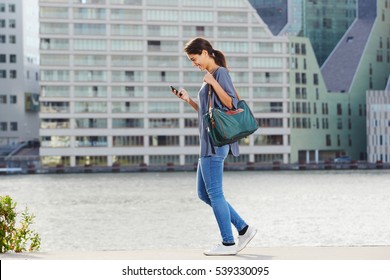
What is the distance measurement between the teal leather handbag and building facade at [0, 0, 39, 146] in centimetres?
18283

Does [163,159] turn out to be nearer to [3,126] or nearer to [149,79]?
[149,79]

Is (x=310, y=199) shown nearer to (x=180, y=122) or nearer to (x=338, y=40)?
(x=180, y=122)

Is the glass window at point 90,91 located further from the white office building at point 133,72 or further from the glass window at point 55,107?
the glass window at point 55,107

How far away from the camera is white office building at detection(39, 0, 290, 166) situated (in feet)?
547

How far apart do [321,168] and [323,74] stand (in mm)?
28744

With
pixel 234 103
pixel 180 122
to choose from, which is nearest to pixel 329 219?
pixel 234 103

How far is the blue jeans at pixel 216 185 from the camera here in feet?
36.7

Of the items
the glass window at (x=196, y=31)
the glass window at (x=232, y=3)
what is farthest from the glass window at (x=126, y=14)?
the glass window at (x=232, y=3)

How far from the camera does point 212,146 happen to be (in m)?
11.1

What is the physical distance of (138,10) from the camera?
552 ft

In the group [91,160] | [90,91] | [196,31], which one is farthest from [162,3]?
[91,160]

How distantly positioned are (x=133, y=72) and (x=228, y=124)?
6296 inches

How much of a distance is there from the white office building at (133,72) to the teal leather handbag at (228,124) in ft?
510

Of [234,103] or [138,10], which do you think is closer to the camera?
[234,103]
